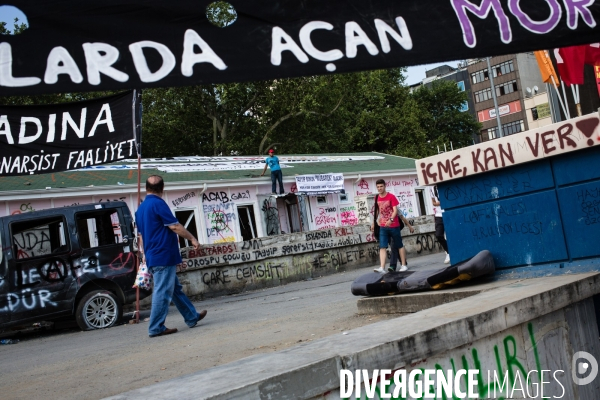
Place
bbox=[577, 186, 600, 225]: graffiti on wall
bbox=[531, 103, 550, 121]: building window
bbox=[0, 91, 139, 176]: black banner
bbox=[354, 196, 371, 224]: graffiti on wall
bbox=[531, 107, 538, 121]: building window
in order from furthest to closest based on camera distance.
→ bbox=[531, 107, 538, 121]: building window, bbox=[531, 103, 550, 121]: building window, bbox=[354, 196, 371, 224]: graffiti on wall, bbox=[0, 91, 139, 176]: black banner, bbox=[577, 186, 600, 225]: graffiti on wall

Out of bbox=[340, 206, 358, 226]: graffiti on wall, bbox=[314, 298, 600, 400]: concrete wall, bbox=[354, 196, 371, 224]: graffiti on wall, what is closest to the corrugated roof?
bbox=[340, 206, 358, 226]: graffiti on wall

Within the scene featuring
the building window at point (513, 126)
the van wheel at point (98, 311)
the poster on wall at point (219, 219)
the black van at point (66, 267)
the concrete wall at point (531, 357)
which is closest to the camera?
the concrete wall at point (531, 357)

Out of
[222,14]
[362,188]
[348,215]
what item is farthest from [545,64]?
[362,188]

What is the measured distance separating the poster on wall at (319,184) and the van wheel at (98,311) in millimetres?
16426

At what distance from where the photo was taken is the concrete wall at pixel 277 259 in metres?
17.9

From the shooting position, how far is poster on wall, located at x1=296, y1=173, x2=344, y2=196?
93.8 ft

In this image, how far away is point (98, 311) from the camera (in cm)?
1234

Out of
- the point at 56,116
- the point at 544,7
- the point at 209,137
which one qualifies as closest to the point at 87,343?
the point at 56,116

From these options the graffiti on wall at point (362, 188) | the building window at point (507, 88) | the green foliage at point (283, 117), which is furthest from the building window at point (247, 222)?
the building window at point (507, 88)

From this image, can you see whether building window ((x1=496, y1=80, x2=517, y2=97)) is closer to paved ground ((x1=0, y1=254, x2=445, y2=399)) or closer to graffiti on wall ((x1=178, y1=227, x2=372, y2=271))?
graffiti on wall ((x1=178, y1=227, x2=372, y2=271))

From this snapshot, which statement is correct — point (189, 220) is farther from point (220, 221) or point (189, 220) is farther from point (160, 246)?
point (160, 246)

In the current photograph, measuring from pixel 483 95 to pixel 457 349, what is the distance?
325 feet

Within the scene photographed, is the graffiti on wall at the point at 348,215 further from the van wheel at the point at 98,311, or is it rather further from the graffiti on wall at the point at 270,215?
the van wheel at the point at 98,311

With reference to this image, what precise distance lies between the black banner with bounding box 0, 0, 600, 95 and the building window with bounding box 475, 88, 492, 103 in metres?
98.3
